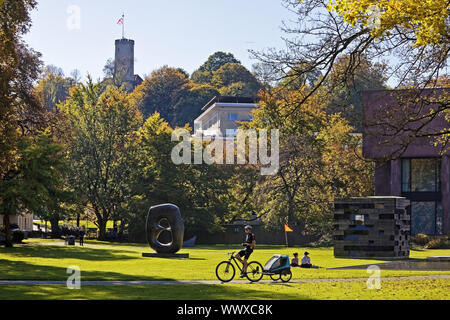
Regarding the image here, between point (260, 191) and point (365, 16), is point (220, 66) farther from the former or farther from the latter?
point (365, 16)

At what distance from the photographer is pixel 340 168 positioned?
68.8m

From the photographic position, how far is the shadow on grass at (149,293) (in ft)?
67.8

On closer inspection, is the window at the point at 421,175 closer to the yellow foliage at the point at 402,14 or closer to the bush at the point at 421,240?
the bush at the point at 421,240

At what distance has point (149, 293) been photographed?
22031 millimetres

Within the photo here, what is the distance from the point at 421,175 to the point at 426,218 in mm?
3819

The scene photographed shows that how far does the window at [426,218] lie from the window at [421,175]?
4.36 ft

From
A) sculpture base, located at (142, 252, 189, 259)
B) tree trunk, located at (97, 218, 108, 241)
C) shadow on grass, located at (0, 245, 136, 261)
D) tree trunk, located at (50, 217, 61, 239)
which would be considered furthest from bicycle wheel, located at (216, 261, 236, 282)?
tree trunk, located at (50, 217, 61, 239)

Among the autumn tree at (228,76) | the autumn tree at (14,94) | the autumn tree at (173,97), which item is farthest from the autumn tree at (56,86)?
the autumn tree at (14,94)

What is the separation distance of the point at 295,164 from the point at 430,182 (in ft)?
38.9

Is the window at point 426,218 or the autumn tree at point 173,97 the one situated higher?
the autumn tree at point 173,97

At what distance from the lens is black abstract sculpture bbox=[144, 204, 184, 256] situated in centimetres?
4628

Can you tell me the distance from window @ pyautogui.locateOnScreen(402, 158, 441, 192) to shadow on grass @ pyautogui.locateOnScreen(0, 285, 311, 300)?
44405mm

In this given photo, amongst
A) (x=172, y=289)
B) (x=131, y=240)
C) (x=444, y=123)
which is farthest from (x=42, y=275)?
(x=131, y=240)

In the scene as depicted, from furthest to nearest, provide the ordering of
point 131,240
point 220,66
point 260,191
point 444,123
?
point 220,66, point 131,240, point 260,191, point 444,123
